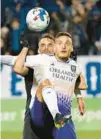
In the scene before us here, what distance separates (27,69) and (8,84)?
22.8ft

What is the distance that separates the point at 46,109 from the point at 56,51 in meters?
0.67

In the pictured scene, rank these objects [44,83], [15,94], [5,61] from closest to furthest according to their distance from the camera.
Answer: [44,83] → [5,61] → [15,94]

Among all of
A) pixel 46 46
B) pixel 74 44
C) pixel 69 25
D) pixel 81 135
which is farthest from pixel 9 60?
pixel 69 25

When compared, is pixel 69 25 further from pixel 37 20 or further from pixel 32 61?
pixel 32 61

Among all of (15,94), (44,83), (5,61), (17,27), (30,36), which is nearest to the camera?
(44,83)

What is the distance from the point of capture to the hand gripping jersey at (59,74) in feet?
24.9

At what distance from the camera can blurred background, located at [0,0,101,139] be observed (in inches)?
558

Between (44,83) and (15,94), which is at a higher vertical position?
(44,83)

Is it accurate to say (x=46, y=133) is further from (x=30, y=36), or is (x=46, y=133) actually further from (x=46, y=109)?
(x=30, y=36)

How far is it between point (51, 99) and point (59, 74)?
41cm

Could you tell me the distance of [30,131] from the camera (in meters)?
8.16

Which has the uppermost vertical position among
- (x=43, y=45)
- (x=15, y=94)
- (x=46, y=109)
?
(x=43, y=45)

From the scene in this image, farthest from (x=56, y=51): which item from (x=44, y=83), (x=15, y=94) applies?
(x=15, y=94)

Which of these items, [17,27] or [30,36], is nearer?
[30,36]
